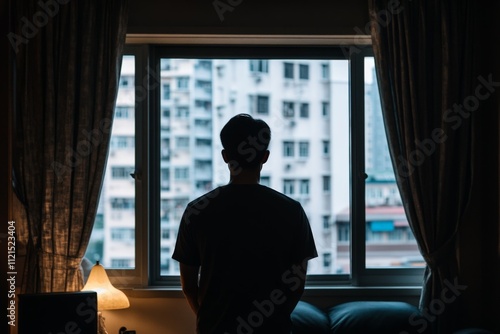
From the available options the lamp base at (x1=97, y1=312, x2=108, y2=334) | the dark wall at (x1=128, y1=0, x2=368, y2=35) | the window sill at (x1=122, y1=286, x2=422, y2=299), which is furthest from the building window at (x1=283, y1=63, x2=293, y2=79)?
the lamp base at (x1=97, y1=312, x2=108, y2=334)

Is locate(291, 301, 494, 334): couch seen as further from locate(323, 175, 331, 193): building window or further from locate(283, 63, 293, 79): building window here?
locate(283, 63, 293, 79): building window

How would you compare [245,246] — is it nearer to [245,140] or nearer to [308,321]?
[245,140]

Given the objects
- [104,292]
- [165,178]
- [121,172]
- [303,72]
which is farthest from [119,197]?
[303,72]

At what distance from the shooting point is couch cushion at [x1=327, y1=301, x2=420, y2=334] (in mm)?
3104

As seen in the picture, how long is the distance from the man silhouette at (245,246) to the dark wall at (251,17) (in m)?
1.73

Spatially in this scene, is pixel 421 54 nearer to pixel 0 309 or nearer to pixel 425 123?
pixel 425 123

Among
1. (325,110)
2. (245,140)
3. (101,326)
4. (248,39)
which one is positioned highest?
(248,39)

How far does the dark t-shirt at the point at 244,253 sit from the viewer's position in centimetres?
169

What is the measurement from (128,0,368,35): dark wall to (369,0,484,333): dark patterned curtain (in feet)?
0.55

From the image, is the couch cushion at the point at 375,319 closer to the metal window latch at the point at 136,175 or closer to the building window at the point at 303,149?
the building window at the point at 303,149

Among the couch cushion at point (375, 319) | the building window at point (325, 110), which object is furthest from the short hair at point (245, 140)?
the building window at point (325, 110)

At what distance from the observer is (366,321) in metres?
3.13

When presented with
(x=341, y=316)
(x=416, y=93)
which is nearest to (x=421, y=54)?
(x=416, y=93)

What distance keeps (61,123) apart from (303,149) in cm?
140
